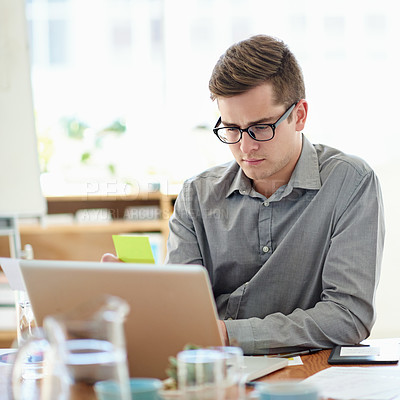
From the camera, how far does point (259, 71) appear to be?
154 centimetres

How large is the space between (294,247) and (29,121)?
57.8 inches

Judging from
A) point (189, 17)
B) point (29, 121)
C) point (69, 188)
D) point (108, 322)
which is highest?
point (189, 17)

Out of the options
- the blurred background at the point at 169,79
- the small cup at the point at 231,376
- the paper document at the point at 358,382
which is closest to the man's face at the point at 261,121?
the paper document at the point at 358,382

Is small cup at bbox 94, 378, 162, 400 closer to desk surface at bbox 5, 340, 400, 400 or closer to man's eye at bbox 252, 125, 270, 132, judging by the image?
desk surface at bbox 5, 340, 400, 400

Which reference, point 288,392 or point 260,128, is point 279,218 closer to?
point 260,128

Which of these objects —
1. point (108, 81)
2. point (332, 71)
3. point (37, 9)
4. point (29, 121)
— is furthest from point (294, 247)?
point (37, 9)

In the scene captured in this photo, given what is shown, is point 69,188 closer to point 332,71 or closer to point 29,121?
point 29,121

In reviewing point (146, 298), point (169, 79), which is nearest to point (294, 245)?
point (146, 298)

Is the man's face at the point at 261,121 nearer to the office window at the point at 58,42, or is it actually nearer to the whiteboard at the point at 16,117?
the whiteboard at the point at 16,117

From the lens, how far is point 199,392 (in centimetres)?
78

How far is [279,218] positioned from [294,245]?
0.08 metres

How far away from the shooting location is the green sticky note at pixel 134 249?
127 cm

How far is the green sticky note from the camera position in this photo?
4.15 ft

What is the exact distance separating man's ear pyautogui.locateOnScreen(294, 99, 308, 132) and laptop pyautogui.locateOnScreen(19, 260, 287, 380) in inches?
29.0
